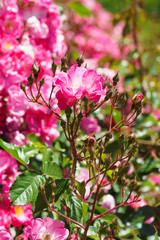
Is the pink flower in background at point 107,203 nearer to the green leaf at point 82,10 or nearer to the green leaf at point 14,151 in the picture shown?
the green leaf at point 14,151

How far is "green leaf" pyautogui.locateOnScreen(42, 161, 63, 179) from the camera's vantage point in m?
0.85

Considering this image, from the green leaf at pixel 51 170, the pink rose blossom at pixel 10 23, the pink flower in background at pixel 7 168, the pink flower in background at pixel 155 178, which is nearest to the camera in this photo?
the green leaf at pixel 51 170

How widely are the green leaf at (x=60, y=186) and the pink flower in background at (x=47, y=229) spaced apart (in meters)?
0.06

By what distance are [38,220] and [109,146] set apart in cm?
32

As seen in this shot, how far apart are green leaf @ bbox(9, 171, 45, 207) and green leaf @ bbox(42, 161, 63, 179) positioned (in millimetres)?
22

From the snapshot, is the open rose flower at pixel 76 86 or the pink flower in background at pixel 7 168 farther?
the pink flower in background at pixel 7 168

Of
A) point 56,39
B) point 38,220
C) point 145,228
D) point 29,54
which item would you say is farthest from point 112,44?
point 38,220

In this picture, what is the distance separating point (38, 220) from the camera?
2.52 feet

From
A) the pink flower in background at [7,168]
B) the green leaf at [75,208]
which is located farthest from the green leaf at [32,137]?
the green leaf at [75,208]

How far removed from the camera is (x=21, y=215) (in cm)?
86

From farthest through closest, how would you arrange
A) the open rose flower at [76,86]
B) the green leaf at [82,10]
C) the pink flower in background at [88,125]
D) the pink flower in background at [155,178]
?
1. the pink flower in background at [155,178]
2. the green leaf at [82,10]
3. the pink flower in background at [88,125]
4. the open rose flower at [76,86]

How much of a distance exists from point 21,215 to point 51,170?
15cm

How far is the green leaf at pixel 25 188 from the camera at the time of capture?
0.77m

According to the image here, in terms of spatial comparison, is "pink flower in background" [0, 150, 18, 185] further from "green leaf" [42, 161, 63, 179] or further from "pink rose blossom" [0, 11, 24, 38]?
"pink rose blossom" [0, 11, 24, 38]
